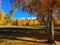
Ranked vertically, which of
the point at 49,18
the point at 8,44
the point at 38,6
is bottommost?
the point at 8,44

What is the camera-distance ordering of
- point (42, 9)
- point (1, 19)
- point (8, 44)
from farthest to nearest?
1. point (1, 19)
2. point (42, 9)
3. point (8, 44)

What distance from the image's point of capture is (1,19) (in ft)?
259

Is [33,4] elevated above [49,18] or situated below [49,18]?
above

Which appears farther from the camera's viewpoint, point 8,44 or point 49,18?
point 49,18

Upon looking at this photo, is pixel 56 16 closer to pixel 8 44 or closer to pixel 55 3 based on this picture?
pixel 55 3

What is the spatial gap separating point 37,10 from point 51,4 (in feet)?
5.88

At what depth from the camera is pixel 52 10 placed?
18453mm

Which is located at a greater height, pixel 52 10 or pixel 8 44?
pixel 52 10

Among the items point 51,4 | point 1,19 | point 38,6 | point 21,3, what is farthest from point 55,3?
point 1,19

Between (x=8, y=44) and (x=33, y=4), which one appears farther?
(x=33, y=4)

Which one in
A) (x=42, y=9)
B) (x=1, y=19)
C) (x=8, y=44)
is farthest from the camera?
(x=1, y=19)

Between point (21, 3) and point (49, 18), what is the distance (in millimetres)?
3380

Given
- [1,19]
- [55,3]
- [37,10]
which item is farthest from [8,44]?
[1,19]

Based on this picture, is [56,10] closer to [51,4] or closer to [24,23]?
[51,4]
